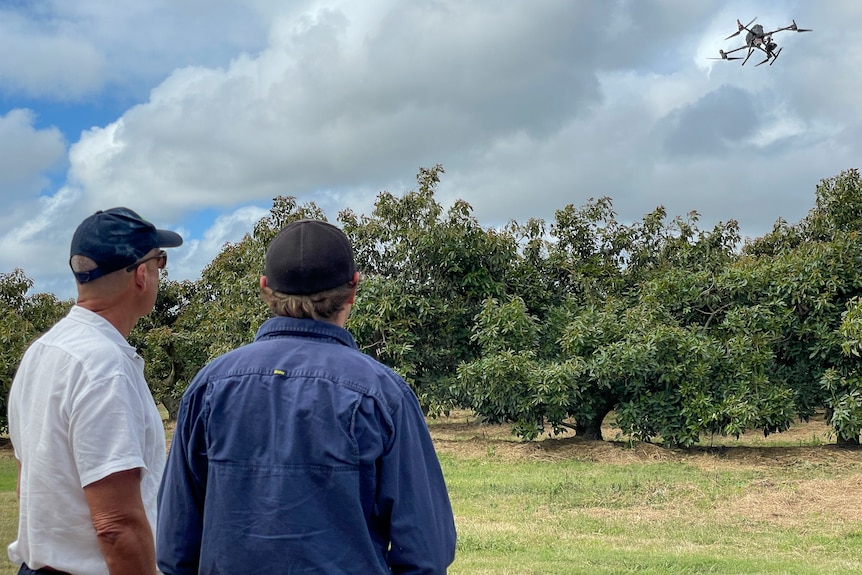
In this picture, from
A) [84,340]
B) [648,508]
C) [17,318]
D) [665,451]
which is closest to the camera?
[84,340]

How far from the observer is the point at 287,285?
6.37ft

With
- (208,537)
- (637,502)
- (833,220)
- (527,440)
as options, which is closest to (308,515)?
(208,537)

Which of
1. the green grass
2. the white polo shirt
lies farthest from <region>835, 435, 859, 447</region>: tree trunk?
the white polo shirt

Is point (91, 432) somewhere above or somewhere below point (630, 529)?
above

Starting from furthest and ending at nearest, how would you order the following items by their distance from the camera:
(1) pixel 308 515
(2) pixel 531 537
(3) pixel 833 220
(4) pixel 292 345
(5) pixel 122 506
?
1. (3) pixel 833 220
2. (2) pixel 531 537
3. (5) pixel 122 506
4. (4) pixel 292 345
5. (1) pixel 308 515

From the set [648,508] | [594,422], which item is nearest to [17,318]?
[594,422]

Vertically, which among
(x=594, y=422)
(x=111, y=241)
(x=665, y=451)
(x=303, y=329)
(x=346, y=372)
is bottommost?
(x=665, y=451)

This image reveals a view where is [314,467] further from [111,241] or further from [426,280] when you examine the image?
[426,280]

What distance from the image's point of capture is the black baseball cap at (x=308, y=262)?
1925 millimetres

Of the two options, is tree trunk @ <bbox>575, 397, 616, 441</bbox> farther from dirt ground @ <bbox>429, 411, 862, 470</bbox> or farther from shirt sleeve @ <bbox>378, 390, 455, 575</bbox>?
shirt sleeve @ <bbox>378, 390, 455, 575</bbox>

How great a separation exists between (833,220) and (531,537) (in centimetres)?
1103

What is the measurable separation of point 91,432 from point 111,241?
55 centimetres

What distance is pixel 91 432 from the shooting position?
205 centimetres

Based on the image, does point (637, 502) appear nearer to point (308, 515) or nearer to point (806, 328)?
point (806, 328)
